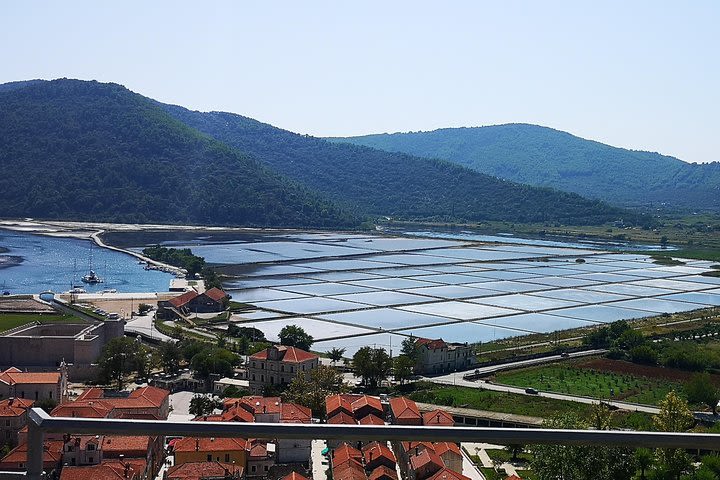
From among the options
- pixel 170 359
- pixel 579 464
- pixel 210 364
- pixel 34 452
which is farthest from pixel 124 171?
pixel 34 452

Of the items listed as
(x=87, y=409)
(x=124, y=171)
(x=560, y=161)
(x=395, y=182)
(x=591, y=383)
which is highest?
(x=560, y=161)

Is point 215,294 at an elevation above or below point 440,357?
above

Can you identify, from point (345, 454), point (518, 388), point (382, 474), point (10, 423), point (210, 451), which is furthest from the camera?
point (518, 388)

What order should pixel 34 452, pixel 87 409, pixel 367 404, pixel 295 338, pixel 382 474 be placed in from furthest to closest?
pixel 295 338
pixel 367 404
pixel 87 409
pixel 382 474
pixel 34 452

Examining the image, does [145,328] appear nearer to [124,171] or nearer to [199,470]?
[199,470]

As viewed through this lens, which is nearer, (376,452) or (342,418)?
(376,452)

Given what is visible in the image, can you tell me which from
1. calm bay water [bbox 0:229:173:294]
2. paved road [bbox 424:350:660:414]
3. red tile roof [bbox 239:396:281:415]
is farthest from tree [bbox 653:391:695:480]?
calm bay water [bbox 0:229:173:294]

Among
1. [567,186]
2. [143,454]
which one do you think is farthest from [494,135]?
[143,454]

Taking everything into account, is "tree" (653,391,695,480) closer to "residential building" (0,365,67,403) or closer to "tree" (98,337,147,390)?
"residential building" (0,365,67,403)
